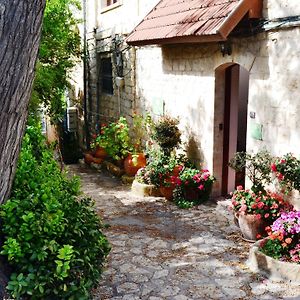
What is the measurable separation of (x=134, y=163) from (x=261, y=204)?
4.50 metres

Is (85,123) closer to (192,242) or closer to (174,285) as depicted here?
(192,242)

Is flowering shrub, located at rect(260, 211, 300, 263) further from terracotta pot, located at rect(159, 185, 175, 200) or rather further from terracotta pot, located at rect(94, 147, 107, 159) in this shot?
terracotta pot, located at rect(94, 147, 107, 159)

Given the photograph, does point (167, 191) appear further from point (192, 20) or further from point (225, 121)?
point (192, 20)

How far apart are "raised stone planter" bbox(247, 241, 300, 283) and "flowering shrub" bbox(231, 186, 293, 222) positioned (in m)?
0.78

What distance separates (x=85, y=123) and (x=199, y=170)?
7.10 m

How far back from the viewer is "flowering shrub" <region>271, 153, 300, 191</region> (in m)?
5.91

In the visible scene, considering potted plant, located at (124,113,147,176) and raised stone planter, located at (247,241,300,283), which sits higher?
potted plant, located at (124,113,147,176)

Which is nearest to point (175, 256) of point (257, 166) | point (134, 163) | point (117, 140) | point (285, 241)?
point (285, 241)

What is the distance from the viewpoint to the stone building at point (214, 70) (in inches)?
248

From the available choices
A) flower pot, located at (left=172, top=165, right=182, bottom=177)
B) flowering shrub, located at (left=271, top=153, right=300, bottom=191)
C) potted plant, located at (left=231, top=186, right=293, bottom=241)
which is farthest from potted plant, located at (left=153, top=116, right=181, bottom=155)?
flowering shrub, located at (left=271, top=153, right=300, bottom=191)

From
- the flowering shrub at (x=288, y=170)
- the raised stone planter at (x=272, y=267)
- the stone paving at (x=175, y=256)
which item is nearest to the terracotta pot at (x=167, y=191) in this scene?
the stone paving at (x=175, y=256)

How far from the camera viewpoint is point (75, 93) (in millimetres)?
16359

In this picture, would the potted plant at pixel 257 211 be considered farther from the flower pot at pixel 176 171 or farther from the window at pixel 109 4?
the window at pixel 109 4

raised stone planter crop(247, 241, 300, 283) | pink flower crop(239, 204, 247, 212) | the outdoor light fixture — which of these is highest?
the outdoor light fixture
